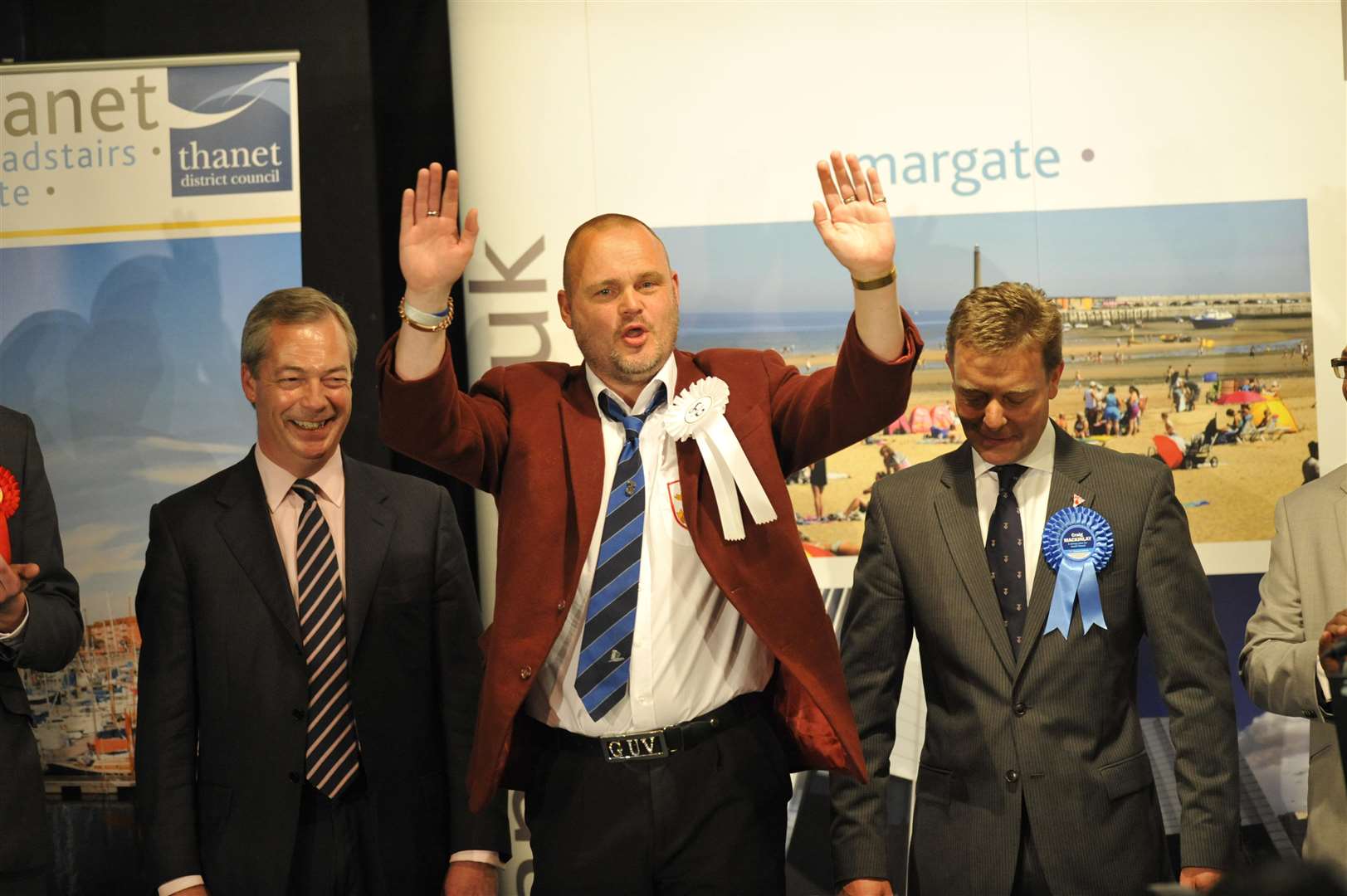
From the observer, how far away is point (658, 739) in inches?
103

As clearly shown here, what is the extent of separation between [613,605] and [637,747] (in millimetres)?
271

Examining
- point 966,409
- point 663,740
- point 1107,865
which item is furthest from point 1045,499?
point 663,740

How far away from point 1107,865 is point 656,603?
1079 mm

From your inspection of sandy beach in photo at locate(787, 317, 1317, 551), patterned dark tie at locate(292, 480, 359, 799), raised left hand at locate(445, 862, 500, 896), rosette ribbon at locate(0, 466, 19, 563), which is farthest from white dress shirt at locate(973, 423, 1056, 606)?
rosette ribbon at locate(0, 466, 19, 563)

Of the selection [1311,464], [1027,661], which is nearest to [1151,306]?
[1311,464]

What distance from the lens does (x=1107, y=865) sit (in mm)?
2801

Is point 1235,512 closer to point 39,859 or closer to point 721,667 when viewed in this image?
point 721,667

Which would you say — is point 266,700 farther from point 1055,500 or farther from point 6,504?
point 1055,500

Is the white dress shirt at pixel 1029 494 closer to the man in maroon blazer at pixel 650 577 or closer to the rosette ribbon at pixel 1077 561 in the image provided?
the rosette ribbon at pixel 1077 561

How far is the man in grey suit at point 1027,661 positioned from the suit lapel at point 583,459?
28.0 inches

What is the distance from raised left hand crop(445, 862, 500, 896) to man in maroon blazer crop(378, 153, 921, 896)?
0.38 meters

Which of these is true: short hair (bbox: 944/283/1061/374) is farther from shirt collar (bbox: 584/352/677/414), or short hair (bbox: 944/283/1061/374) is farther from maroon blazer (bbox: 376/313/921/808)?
shirt collar (bbox: 584/352/677/414)

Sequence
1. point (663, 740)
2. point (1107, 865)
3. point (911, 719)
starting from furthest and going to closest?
point (911, 719), point (1107, 865), point (663, 740)

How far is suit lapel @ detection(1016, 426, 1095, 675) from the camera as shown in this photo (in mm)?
2873
